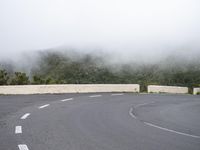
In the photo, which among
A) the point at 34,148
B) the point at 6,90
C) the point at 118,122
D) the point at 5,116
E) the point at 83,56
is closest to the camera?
the point at 34,148

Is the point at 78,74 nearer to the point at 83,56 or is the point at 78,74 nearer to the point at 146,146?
the point at 83,56

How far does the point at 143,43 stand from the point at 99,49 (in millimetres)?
17601

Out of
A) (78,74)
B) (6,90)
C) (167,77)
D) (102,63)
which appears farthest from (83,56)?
(6,90)

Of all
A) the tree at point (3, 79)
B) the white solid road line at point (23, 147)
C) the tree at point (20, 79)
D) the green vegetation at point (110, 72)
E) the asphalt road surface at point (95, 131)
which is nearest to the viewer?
the white solid road line at point (23, 147)

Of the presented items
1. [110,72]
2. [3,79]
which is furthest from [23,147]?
[110,72]

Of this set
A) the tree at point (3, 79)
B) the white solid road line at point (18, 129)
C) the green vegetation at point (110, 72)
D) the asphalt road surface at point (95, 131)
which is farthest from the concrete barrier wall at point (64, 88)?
the green vegetation at point (110, 72)

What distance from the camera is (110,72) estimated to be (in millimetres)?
80750

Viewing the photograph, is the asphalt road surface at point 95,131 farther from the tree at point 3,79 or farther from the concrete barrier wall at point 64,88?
the tree at point 3,79

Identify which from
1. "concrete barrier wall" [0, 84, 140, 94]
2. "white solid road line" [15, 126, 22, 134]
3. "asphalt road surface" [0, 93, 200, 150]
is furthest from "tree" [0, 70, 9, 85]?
"white solid road line" [15, 126, 22, 134]

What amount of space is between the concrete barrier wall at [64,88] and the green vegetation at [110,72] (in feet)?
121

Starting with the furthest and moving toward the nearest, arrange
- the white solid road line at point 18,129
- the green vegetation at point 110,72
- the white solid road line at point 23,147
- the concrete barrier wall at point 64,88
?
1. the green vegetation at point 110,72
2. the concrete barrier wall at point 64,88
3. the white solid road line at point 18,129
4. the white solid road line at point 23,147

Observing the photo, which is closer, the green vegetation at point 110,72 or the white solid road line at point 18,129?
the white solid road line at point 18,129

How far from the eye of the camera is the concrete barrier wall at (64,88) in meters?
22.9

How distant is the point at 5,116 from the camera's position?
39.4ft
